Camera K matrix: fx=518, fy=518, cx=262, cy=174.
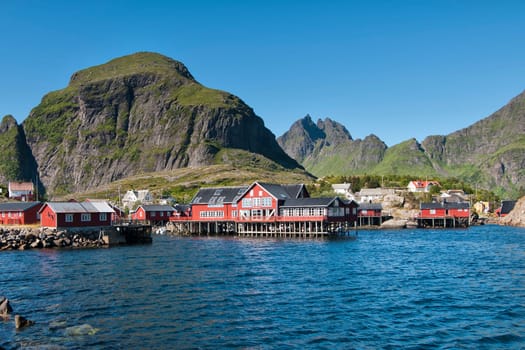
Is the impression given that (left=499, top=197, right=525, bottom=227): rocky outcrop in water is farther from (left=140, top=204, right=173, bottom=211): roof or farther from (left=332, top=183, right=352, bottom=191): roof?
(left=140, top=204, right=173, bottom=211): roof

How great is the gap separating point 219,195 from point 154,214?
2833cm

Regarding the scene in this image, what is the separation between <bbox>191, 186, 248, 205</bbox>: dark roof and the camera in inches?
4161

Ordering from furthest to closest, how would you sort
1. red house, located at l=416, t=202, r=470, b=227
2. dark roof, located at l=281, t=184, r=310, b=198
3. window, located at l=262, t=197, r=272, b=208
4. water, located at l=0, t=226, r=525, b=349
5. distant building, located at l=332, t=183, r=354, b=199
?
1. distant building, located at l=332, t=183, r=354, b=199
2. red house, located at l=416, t=202, r=470, b=227
3. dark roof, located at l=281, t=184, r=310, b=198
4. window, located at l=262, t=197, r=272, b=208
5. water, located at l=0, t=226, r=525, b=349

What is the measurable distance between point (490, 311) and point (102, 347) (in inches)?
890

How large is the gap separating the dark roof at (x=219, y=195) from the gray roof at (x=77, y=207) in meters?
29.5

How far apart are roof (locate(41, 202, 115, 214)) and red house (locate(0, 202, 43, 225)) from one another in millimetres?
13330

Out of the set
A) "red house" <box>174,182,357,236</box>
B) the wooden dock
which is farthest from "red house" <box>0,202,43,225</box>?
"red house" <box>174,182,357,236</box>

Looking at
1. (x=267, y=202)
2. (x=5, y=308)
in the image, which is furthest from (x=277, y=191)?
(x=5, y=308)

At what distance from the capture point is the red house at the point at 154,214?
129 metres

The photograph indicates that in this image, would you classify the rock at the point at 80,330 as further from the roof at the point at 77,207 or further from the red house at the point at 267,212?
the red house at the point at 267,212

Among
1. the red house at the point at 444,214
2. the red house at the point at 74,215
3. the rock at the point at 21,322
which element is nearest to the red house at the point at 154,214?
the red house at the point at 74,215

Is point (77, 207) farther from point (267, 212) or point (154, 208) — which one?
point (154, 208)

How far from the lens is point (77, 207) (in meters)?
78.6

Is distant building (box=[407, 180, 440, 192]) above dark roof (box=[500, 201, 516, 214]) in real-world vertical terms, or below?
above
